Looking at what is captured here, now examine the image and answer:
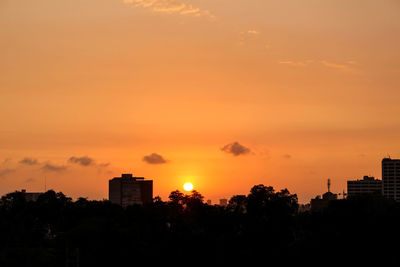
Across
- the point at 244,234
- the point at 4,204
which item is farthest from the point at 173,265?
the point at 4,204

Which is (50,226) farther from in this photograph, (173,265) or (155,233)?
(173,265)

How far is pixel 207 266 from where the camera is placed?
93.7 meters

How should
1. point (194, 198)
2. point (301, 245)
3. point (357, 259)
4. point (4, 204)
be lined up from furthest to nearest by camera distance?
point (4, 204)
point (194, 198)
point (301, 245)
point (357, 259)

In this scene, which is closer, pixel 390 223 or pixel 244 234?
pixel 390 223

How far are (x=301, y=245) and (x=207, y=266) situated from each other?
10.8 meters

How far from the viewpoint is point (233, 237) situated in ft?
326

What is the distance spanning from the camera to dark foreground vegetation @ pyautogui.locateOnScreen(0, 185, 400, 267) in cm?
8756

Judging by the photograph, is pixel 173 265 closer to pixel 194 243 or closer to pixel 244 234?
A: pixel 194 243

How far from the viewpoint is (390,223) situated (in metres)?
87.2

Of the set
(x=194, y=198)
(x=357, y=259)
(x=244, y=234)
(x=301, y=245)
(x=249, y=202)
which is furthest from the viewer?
(x=194, y=198)

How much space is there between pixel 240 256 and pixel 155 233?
16296 millimetres

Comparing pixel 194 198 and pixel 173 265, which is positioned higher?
pixel 194 198

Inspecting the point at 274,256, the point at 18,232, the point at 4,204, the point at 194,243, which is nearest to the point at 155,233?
the point at 194,243

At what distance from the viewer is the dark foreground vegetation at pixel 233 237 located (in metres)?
87.6
